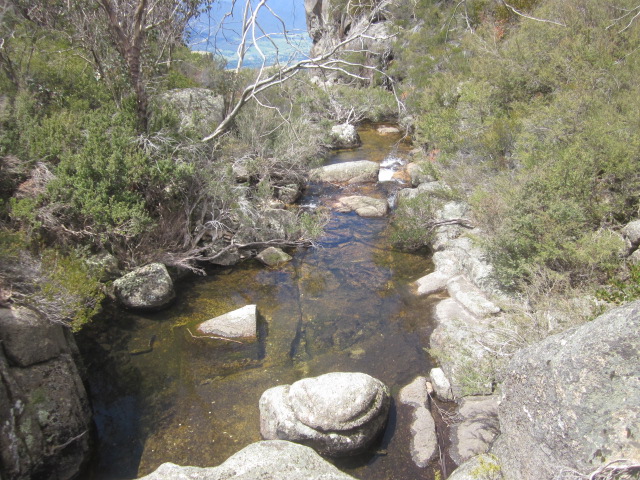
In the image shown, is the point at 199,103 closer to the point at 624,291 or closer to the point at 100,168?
the point at 100,168

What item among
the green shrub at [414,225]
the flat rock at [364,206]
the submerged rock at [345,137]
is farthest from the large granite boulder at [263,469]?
the submerged rock at [345,137]

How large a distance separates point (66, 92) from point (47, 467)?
9455 mm

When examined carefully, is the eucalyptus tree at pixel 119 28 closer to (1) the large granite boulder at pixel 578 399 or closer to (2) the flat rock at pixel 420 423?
→ (2) the flat rock at pixel 420 423

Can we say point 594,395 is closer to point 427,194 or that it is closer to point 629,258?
point 629,258

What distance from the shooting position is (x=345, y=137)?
69.2 feet

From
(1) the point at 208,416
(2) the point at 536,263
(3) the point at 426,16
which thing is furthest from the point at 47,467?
(3) the point at 426,16

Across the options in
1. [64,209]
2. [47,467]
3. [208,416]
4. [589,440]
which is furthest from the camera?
[64,209]

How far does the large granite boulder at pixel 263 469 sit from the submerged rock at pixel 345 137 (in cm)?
1758

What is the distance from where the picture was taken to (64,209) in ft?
26.4

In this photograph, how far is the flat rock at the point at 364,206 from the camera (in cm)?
1338

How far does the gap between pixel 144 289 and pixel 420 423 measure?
5791 millimetres

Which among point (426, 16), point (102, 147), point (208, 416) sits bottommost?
point (208, 416)

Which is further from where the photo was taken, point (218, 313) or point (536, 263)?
point (218, 313)

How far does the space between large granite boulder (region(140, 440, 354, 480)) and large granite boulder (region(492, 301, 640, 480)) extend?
1.83 meters
